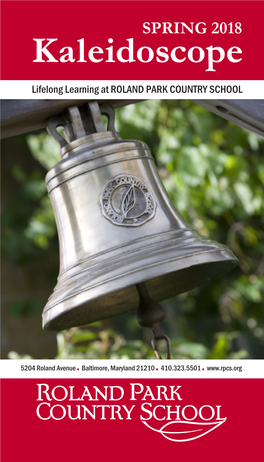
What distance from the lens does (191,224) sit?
165cm

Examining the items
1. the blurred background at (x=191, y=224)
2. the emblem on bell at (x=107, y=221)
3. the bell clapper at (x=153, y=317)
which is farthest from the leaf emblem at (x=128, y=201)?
the blurred background at (x=191, y=224)

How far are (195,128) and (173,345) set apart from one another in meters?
0.64

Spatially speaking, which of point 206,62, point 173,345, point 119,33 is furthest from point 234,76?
point 173,345

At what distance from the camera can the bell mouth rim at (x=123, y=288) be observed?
63cm

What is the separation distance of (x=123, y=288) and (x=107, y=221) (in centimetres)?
9

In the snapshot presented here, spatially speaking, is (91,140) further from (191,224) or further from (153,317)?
(191,224)

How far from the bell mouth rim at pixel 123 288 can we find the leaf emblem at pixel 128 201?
0.10 m

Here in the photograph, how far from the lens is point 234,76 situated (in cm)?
78
